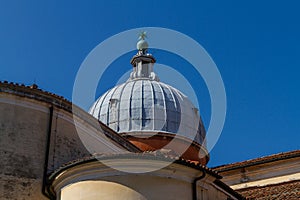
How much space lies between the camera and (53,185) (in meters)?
15.0

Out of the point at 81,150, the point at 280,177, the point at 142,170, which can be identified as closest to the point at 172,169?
the point at 142,170

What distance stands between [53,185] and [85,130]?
130 inches

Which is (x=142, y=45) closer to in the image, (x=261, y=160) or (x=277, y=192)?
(x=261, y=160)

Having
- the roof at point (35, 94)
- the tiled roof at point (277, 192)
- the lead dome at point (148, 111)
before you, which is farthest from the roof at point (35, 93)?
the lead dome at point (148, 111)

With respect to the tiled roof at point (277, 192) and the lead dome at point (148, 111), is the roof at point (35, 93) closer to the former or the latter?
the tiled roof at point (277, 192)

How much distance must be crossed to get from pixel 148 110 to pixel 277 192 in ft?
28.2

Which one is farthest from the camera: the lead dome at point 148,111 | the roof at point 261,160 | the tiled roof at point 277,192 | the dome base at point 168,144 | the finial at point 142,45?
the finial at point 142,45

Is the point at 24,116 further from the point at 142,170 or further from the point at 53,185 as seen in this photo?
the point at 142,170

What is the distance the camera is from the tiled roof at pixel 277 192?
19.1 meters

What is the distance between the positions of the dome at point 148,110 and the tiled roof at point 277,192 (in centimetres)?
538

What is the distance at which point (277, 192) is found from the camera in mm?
19922

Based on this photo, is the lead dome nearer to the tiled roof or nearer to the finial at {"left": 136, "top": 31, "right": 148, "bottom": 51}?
the finial at {"left": 136, "top": 31, "right": 148, "bottom": 51}

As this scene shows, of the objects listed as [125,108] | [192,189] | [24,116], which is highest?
[125,108]

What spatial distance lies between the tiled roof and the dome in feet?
17.6
